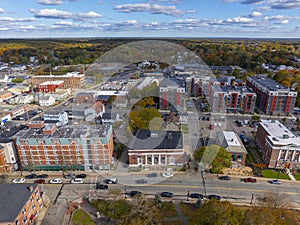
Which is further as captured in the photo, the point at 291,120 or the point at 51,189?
the point at 291,120

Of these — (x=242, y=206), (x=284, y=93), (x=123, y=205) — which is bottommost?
(x=242, y=206)

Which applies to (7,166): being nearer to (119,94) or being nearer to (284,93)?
(119,94)

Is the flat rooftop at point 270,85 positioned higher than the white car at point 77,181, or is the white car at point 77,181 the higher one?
the flat rooftop at point 270,85

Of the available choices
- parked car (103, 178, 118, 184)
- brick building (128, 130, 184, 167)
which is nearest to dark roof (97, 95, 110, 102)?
brick building (128, 130, 184, 167)

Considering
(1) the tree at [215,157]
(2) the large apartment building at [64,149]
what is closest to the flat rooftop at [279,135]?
(1) the tree at [215,157]

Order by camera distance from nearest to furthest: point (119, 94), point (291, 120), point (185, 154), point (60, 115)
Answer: point (185, 154) < point (60, 115) < point (291, 120) < point (119, 94)

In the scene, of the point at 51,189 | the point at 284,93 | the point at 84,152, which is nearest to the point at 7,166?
the point at 51,189

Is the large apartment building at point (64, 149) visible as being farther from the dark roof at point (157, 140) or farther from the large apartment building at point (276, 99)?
the large apartment building at point (276, 99)

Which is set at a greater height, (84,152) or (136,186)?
(84,152)
